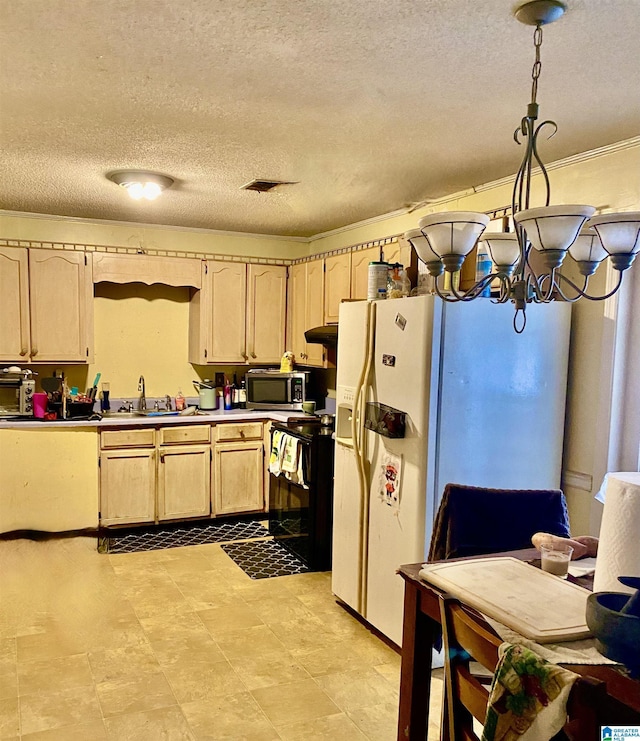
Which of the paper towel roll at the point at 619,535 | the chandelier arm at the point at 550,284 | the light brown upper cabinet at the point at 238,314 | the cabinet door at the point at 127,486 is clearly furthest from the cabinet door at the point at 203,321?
the paper towel roll at the point at 619,535

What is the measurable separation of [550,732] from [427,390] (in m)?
1.72

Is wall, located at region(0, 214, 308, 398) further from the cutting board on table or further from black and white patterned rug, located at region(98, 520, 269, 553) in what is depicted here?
the cutting board on table

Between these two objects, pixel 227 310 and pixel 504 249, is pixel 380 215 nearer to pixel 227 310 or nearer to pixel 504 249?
pixel 227 310

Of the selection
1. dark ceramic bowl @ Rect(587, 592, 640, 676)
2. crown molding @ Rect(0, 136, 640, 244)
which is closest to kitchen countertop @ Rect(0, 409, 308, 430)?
crown molding @ Rect(0, 136, 640, 244)

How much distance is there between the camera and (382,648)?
3.08m

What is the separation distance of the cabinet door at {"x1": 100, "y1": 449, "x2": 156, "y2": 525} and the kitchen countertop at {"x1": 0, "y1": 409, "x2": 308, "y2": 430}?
0.70 ft

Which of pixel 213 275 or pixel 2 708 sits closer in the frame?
pixel 2 708

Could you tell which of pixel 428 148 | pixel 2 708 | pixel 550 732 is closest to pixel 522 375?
pixel 428 148

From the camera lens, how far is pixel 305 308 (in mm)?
5246

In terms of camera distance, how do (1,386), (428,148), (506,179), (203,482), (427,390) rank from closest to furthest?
1. (427,390)
2. (428,148)
3. (506,179)
4. (1,386)
5. (203,482)

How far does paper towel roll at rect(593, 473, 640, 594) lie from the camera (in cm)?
139

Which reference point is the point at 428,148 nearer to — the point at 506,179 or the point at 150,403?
the point at 506,179

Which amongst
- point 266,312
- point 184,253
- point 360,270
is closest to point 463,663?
point 360,270

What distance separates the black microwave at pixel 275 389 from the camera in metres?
5.25
